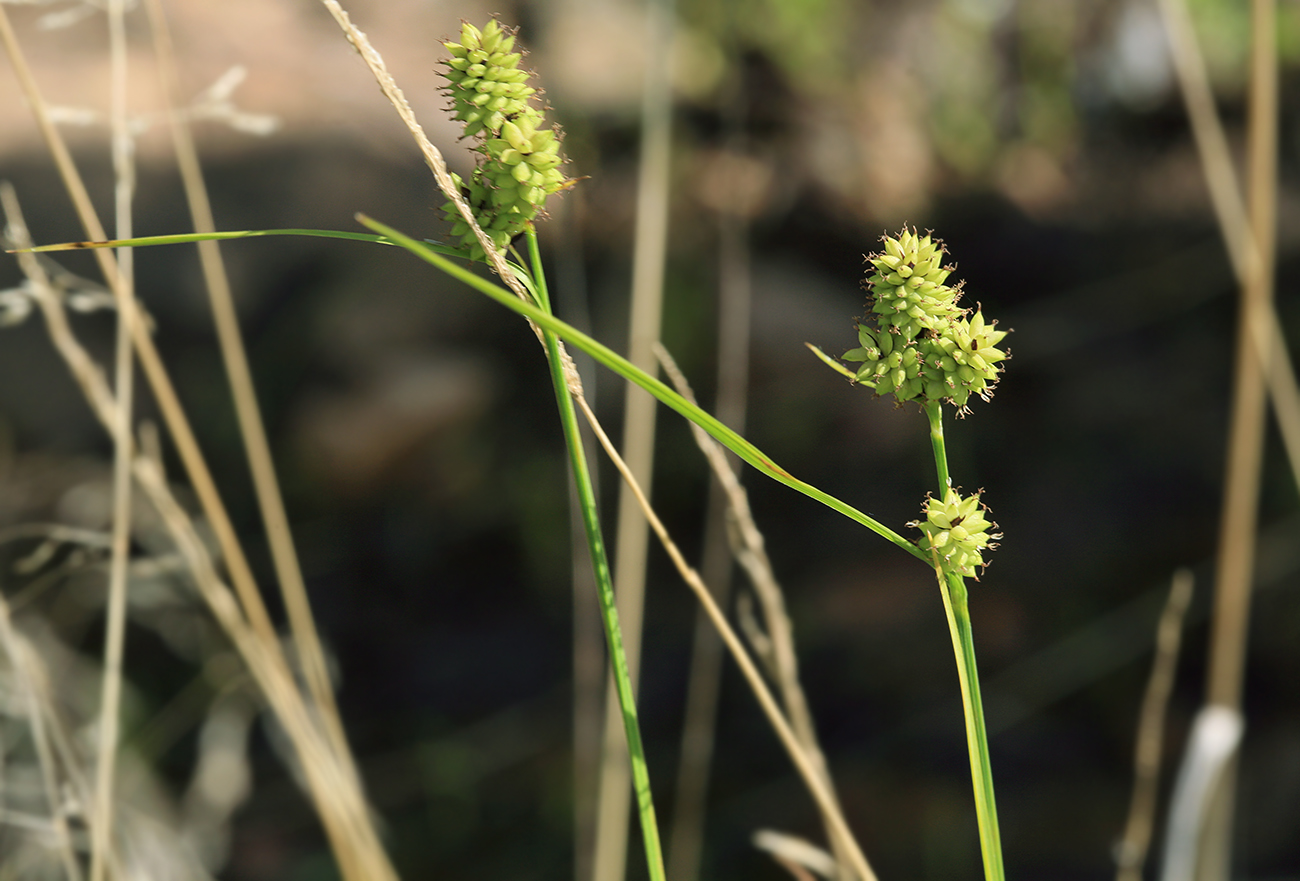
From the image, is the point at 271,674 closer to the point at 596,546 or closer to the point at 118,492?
the point at 118,492

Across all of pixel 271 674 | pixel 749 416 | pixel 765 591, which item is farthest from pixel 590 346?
pixel 749 416

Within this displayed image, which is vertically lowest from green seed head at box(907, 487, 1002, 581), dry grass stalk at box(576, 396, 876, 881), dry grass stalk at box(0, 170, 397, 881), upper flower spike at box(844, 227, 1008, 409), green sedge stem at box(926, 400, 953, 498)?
dry grass stalk at box(0, 170, 397, 881)

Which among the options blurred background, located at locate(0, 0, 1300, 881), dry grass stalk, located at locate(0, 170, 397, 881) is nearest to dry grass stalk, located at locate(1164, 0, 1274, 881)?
dry grass stalk, located at locate(0, 170, 397, 881)

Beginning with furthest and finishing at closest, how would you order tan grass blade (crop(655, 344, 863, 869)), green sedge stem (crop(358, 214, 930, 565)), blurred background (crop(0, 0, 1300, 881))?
blurred background (crop(0, 0, 1300, 881)) → tan grass blade (crop(655, 344, 863, 869)) → green sedge stem (crop(358, 214, 930, 565))

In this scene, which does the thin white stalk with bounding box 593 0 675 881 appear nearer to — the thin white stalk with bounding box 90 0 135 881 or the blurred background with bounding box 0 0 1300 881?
the thin white stalk with bounding box 90 0 135 881

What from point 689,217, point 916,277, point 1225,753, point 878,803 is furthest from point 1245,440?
point 689,217

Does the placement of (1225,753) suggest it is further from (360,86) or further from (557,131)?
(360,86)
